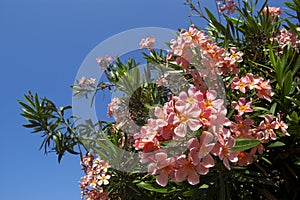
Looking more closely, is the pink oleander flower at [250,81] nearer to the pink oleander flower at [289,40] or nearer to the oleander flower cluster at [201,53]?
the oleander flower cluster at [201,53]

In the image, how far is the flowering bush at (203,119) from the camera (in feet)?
3.92

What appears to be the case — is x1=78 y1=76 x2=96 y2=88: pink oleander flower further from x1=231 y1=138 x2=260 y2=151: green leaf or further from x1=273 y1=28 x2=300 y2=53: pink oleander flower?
x1=231 y1=138 x2=260 y2=151: green leaf

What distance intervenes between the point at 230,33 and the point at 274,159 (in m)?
0.77

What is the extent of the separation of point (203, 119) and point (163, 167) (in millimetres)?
200

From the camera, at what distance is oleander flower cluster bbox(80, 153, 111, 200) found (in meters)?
2.03

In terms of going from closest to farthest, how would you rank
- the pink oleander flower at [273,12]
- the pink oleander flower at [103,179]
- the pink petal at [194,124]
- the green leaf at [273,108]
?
the pink petal at [194,124] → the green leaf at [273,108] → the pink oleander flower at [103,179] → the pink oleander flower at [273,12]

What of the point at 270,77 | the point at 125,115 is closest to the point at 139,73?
the point at 125,115

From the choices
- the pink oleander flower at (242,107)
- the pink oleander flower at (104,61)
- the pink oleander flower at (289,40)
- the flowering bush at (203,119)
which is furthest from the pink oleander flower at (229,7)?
the pink oleander flower at (242,107)

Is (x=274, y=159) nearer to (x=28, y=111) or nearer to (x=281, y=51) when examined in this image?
(x=281, y=51)

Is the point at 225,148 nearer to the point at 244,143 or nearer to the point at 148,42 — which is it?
the point at 244,143

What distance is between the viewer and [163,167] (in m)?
1.21

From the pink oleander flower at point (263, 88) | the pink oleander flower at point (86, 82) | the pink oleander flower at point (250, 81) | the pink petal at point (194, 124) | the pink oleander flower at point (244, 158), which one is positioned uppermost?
the pink oleander flower at point (86, 82)

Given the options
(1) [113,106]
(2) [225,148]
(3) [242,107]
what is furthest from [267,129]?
(1) [113,106]

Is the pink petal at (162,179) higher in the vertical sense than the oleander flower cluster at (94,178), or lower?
lower
